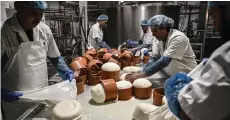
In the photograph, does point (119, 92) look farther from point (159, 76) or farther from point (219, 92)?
point (219, 92)

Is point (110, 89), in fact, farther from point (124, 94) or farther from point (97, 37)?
point (97, 37)

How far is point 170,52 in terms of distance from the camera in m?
1.67

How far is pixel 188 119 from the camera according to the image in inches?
26.2

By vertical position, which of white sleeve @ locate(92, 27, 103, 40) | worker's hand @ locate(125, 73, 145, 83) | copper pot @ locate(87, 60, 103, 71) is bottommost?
worker's hand @ locate(125, 73, 145, 83)

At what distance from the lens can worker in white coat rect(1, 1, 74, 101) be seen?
115 centimetres

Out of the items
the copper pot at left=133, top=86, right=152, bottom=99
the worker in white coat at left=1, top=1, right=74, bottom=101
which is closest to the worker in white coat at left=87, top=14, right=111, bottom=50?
the copper pot at left=133, top=86, right=152, bottom=99

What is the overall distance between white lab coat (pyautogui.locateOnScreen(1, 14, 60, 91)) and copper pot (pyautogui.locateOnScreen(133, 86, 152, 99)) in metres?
0.81

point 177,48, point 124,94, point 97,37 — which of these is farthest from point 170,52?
point 97,37

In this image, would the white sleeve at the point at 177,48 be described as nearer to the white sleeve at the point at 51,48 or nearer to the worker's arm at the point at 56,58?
the worker's arm at the point at 56,58

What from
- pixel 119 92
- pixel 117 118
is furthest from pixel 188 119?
pixel 119 92

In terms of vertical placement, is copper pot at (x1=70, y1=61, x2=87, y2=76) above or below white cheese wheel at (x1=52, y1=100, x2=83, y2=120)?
above

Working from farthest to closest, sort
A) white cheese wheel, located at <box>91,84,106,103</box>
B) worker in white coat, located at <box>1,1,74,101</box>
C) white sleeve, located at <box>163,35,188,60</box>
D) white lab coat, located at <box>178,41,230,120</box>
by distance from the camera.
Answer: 1. white sleeve, located at <box>163,35,188,60</box>
2. white cheese wheel, located at <box>91,84,106,103</box>
3. worker in white coat, located at <box>1,1,74,101</box>
4. white lab coat, located at <box>178,41,230,120</box>

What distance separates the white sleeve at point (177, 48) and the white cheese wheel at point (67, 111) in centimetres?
102

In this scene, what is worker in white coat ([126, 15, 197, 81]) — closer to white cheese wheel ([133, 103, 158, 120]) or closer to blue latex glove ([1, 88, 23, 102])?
white cheese wheel ([133, 103, 158, 120])
